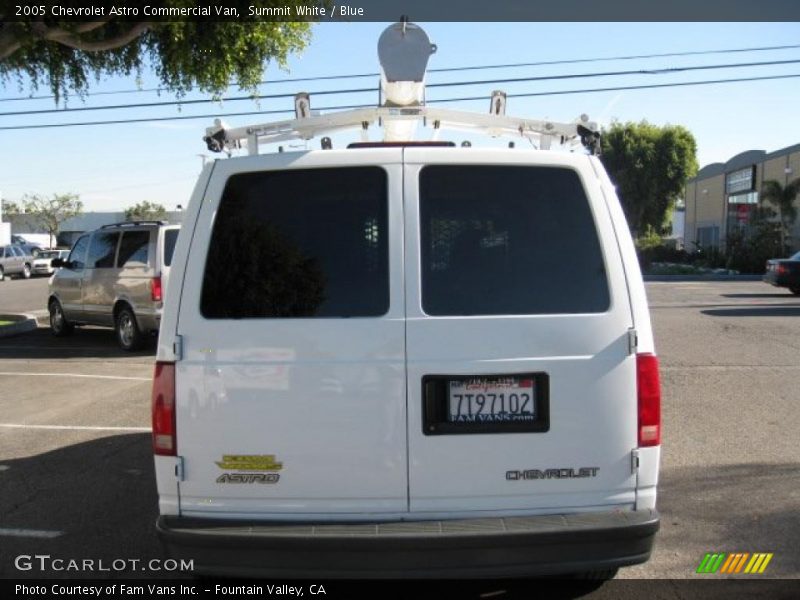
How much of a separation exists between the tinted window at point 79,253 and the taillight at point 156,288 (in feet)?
7.61

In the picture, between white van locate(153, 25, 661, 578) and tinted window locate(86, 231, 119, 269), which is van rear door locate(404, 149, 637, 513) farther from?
tinted window locate(86, 231, 119, 269)

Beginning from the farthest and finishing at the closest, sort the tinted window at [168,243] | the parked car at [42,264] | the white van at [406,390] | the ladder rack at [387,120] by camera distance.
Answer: the parked car at [42,264] → the tinted window at [168,243] → the ladder rack at [387,120] → the white van at [406,390]

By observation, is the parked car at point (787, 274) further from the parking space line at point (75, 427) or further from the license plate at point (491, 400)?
the license plate at point (491, 400)

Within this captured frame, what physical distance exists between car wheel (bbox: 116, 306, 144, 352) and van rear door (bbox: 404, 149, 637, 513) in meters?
9.96

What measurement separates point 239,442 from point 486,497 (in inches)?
41.5

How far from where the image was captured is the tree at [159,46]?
1112cm

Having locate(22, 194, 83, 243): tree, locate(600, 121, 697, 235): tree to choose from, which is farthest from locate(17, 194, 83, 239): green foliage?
locate(600, 121, 697, 235): tree

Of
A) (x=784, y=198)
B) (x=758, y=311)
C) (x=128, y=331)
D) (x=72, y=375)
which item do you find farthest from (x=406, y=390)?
(x=784, y=198)

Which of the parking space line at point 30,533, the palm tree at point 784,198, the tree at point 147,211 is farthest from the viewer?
the tree at point 147,211

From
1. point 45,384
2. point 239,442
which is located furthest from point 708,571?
point 45,384

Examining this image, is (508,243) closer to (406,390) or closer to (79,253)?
(406,390)

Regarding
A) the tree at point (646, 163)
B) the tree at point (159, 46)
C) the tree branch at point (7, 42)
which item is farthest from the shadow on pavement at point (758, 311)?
the tree at point (646, 163)

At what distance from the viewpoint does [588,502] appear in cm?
316

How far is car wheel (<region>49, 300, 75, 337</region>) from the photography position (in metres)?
14.2
